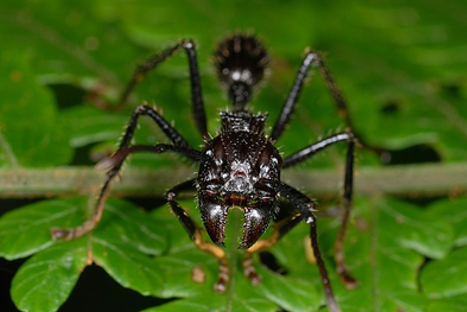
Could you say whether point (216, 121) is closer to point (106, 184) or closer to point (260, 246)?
point (106, 184)

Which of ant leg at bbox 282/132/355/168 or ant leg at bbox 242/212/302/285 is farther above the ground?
ant leg at bbox 282/132/355/168

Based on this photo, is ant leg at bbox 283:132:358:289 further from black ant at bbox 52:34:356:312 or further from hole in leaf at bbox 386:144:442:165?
hole in leaf at bbox 386:144:442:165

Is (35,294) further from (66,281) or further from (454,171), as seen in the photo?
(454,171)

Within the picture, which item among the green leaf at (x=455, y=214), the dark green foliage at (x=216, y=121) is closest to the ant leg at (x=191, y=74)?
the dark green foliage at (x=216, y=121)

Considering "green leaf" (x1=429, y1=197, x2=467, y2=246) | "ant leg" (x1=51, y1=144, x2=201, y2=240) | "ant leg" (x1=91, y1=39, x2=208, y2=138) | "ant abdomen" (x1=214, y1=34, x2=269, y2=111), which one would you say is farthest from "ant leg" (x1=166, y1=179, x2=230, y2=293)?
"ant abdomen" (x1=214, y1=34, x2=269, y2=111)

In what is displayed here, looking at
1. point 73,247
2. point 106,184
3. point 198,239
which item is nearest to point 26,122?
point 106,184
